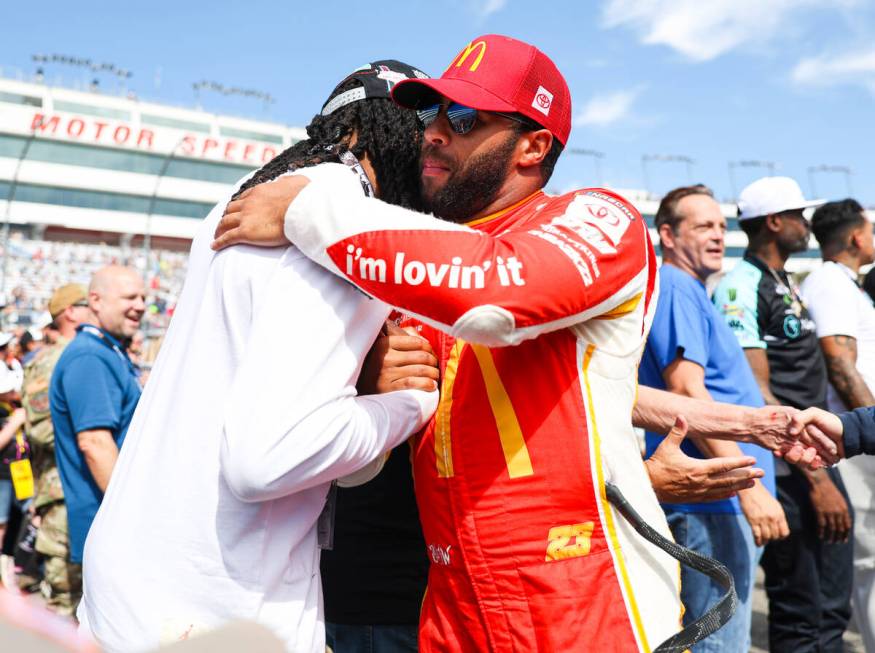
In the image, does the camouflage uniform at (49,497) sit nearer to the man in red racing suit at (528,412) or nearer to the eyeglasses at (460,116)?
the man in red racing suit at (528,412)

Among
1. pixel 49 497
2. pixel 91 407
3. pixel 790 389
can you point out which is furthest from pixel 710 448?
pixel 49 497

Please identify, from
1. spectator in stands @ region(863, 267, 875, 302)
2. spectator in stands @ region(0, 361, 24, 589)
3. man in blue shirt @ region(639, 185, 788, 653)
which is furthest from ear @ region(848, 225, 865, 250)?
spectator in stands @ region(0, 361, 24, 589)

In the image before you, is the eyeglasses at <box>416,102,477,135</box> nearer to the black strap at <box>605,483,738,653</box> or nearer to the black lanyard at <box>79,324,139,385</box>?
the black strap at <box>605,483,738,653</box>

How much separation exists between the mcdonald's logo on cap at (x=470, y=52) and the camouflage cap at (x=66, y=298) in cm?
498

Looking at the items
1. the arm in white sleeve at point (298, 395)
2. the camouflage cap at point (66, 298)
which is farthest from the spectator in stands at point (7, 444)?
the arm in white sleeve at point (298, 395)

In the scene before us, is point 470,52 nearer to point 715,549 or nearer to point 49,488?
point 715,549

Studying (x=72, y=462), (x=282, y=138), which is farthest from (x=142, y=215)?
(x=72, y=462)

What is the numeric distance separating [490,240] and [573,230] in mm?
163

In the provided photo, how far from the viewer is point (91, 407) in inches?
156

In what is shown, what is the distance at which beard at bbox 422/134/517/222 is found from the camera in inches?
72.8

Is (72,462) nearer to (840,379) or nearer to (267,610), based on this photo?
(267,610)

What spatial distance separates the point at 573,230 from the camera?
1.49 meters

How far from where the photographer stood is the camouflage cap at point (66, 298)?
6.11 metres

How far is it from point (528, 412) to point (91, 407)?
301 centimetres
